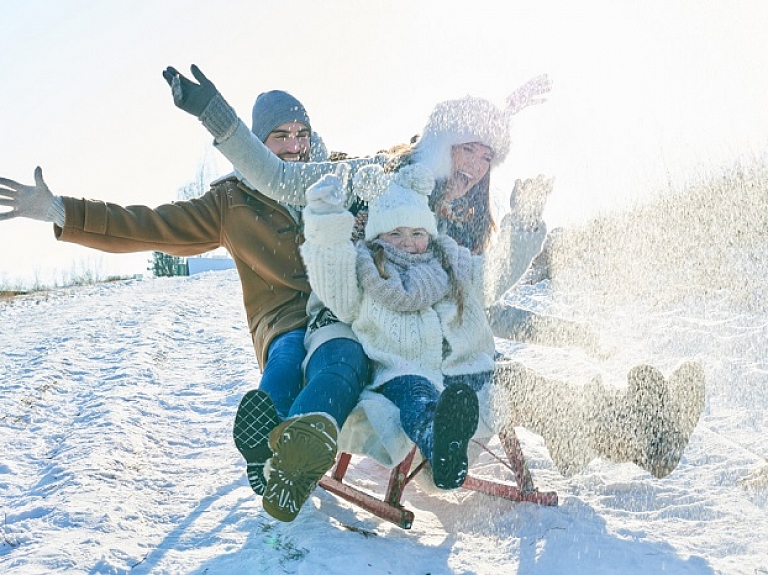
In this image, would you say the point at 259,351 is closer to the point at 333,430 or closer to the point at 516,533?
the point at 333,430

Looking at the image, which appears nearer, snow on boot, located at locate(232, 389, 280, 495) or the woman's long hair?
snow on boot, located at locate(232, 389, 280, 495)

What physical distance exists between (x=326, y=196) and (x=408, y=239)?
0.45 m

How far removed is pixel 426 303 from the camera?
8.95 ft

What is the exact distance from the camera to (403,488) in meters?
2.72

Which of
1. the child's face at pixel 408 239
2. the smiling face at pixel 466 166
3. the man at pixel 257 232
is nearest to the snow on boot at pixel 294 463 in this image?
the man at pixel 257 232

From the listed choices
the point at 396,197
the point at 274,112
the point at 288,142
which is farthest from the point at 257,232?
the point at 396,197

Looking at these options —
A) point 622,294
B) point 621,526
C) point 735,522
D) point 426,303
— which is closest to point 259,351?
point 426,303

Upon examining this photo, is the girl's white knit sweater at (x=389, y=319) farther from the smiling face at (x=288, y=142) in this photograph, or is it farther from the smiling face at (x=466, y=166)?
the smiling face at (x=288, y=142)

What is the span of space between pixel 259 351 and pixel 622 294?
6.93 m

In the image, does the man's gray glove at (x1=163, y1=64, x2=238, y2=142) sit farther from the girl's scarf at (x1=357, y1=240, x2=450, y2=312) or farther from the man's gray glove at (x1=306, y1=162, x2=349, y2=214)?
the girl's scarf at (x1=357, y1=240, x2=450, y2=312)

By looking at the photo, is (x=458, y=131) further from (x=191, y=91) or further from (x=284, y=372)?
(x=284, y=372)

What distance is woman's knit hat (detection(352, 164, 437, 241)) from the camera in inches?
112

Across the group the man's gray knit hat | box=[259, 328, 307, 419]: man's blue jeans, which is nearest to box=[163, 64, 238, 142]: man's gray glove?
the man's gray knit hat

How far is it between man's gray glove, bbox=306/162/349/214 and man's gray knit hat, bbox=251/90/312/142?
879mm
